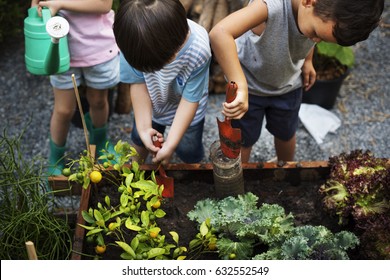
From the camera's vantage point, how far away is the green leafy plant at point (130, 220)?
180 cm

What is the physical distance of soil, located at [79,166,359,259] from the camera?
2.04 m

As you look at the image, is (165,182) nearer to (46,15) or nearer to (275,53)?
(275,53)

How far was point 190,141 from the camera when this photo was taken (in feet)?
8.21

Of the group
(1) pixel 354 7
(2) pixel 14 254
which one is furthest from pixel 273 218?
(2) pixel 14 254

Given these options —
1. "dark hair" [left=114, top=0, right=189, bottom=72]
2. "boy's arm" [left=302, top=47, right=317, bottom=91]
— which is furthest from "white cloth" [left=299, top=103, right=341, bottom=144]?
"dark hair" [left=114, top=0, right=189, bottom=72]

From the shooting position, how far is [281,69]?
2.22m

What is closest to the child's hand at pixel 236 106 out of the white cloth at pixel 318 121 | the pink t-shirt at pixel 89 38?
the pink t-shirt at pixel 89 38

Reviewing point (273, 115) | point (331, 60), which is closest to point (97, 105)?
point (273, 115)

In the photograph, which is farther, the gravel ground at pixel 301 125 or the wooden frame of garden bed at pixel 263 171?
the gravel ground at pixel 301 125

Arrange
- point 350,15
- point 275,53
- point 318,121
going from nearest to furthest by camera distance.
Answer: point 350,15, point 275,53, point 318,121

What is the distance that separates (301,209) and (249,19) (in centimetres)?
70

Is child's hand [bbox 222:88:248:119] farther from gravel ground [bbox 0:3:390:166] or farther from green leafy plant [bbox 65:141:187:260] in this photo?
gravel ground [bbox 0:3:390:166]

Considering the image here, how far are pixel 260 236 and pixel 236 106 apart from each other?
42 cm

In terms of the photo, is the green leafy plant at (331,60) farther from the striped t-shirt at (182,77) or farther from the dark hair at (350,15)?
the dark hair at (350,15)
